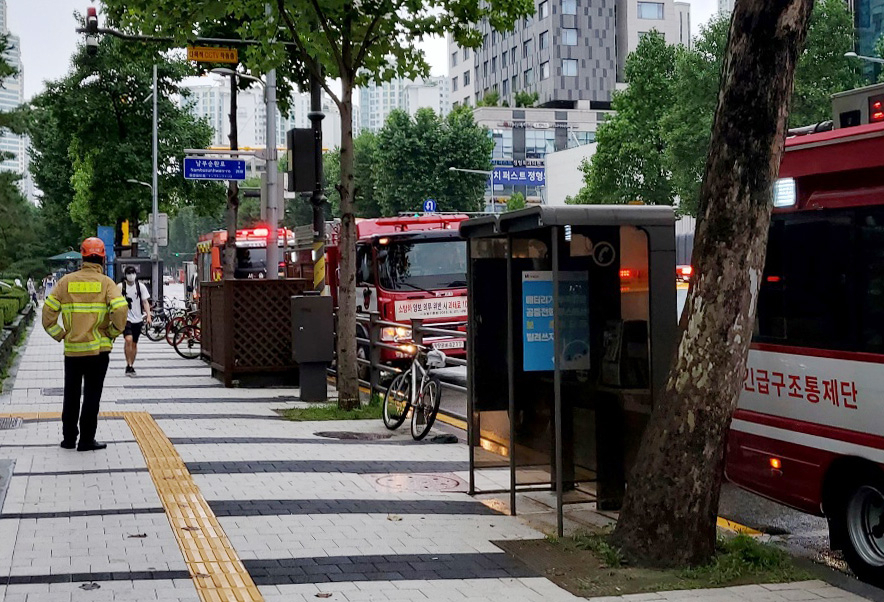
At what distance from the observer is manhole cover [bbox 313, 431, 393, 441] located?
12.4 meters

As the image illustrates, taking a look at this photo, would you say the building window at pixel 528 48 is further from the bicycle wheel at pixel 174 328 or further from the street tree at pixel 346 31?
the street tree at pixel 346 31

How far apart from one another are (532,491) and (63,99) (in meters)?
45.0

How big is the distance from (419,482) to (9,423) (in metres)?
5.94

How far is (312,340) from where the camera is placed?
52.2ft

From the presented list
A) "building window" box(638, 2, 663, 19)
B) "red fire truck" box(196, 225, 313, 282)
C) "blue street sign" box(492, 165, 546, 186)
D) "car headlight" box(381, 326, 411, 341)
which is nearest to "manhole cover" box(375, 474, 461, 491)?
"car headlight" box(381, 326, 411, 341)

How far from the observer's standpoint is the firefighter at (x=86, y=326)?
10797 millimetres

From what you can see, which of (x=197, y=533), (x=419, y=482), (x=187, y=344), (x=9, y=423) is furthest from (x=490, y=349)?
(x=187, y=344)

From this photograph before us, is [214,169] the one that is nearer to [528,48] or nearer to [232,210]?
[232,210]

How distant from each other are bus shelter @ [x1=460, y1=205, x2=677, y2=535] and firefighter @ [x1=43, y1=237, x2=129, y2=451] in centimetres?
360

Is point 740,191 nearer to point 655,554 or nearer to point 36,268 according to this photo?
point 655,554

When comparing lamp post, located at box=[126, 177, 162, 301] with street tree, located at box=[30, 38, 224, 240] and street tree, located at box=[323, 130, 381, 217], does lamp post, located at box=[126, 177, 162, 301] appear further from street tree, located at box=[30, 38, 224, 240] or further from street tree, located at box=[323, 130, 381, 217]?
street tree, located at box=[323, 130, 381, 217]

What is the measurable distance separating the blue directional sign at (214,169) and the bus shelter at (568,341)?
1700 cm

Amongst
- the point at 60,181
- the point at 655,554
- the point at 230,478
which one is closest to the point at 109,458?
the point at 230,478

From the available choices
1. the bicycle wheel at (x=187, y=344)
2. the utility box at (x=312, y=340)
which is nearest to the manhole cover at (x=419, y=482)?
the utility box at (x=312, y=340)
